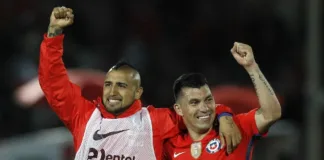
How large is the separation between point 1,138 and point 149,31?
2.23 m

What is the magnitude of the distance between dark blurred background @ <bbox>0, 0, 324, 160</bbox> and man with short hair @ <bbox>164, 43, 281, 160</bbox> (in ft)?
14.2

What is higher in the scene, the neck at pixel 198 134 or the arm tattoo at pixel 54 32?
the arm tattoo at pixel 54 32

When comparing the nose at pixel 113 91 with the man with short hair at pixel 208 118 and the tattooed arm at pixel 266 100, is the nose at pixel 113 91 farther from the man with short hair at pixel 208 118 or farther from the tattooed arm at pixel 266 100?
the tattooed arm at pixel 266 100

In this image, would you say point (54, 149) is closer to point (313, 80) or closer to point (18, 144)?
point (18, 144)

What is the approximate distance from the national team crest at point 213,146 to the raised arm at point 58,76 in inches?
30.1

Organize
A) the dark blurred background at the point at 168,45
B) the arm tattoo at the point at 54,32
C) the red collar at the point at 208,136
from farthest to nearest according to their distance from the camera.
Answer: the dark blurred background at the point at 168,45 → the red collar at the point at 208,136 → the arm tattoo at the point at 54,32

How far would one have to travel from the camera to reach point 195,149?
6465 mm

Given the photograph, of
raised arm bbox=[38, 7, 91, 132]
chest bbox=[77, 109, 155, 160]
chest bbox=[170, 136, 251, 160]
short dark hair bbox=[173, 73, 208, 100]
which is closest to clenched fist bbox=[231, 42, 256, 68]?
short dark hair bbox=[173, 73, 208, 100]

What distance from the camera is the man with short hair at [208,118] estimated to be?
6.29 meters

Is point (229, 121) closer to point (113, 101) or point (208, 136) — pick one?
point (208, 136)

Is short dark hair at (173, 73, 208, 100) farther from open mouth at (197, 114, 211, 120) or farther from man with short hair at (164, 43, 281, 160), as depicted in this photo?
open mouth at (197, 114, 211, 120)

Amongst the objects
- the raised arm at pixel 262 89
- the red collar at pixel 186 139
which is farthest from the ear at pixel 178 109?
the raised arm at pixel 262 89

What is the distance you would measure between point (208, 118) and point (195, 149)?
0.68 ft

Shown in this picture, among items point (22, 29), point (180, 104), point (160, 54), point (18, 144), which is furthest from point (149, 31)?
point (180, 104)
